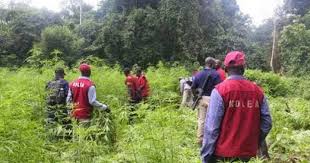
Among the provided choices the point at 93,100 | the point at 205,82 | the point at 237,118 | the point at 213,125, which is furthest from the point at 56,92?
the point at 237,118

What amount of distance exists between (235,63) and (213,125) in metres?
0.62

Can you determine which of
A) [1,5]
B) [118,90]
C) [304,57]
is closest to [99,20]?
[1,5]

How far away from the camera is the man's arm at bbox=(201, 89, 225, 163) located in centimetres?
434

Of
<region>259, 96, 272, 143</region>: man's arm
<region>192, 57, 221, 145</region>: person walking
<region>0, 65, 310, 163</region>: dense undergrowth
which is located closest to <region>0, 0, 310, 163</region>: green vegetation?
<region>0, 65, 310, 163</region>: dense undergrowth

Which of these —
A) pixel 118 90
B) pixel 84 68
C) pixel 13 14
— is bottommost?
pixel 118 90

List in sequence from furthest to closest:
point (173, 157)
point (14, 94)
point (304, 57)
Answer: point (304, 57) → point (14, 94) → point (173, 157)

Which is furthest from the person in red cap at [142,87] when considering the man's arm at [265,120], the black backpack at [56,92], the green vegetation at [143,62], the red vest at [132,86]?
the man's arm at [265,120]

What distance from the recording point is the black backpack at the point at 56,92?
8164mm

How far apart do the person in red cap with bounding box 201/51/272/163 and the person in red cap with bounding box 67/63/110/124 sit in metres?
3.57

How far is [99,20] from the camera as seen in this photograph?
34.3 metres

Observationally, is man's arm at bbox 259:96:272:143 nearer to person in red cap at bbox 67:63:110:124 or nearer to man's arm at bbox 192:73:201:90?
person in red cap at bbox 67:63:110:124

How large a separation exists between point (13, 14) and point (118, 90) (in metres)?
27.2

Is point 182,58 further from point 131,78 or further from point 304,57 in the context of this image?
point 131,78

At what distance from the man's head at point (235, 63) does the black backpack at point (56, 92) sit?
442cm
